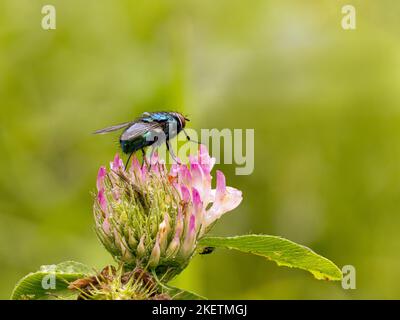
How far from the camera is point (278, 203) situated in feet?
16.1

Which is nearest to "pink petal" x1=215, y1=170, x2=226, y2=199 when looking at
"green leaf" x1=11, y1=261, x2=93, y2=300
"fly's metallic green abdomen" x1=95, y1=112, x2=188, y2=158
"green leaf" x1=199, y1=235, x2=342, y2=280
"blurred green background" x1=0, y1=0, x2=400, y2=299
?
"green leaf" x1=199, y1=235, x2=342, y2=280

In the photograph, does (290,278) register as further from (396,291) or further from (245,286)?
(396,291)

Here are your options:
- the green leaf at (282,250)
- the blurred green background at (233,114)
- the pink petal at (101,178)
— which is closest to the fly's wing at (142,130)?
the pink petal at (101,178)

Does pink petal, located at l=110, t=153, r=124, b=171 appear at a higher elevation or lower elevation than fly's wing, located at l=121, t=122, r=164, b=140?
lower

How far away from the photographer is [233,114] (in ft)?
17.2

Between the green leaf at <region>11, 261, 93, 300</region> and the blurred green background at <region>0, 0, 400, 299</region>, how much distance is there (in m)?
1.71

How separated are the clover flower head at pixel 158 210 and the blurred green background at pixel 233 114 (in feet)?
5.25

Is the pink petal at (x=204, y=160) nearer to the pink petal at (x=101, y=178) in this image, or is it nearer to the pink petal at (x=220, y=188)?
the pink petal at (x=220, y=188)

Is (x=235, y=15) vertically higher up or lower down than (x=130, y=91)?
higher up

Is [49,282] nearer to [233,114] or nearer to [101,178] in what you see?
[101,178]

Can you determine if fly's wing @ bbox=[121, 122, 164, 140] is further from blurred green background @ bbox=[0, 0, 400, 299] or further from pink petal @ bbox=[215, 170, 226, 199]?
blurred green background @ bbox=[0, 0, 400, 299]

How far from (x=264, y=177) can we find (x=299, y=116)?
21.0 inches

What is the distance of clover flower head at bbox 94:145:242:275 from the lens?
91.8 inches
